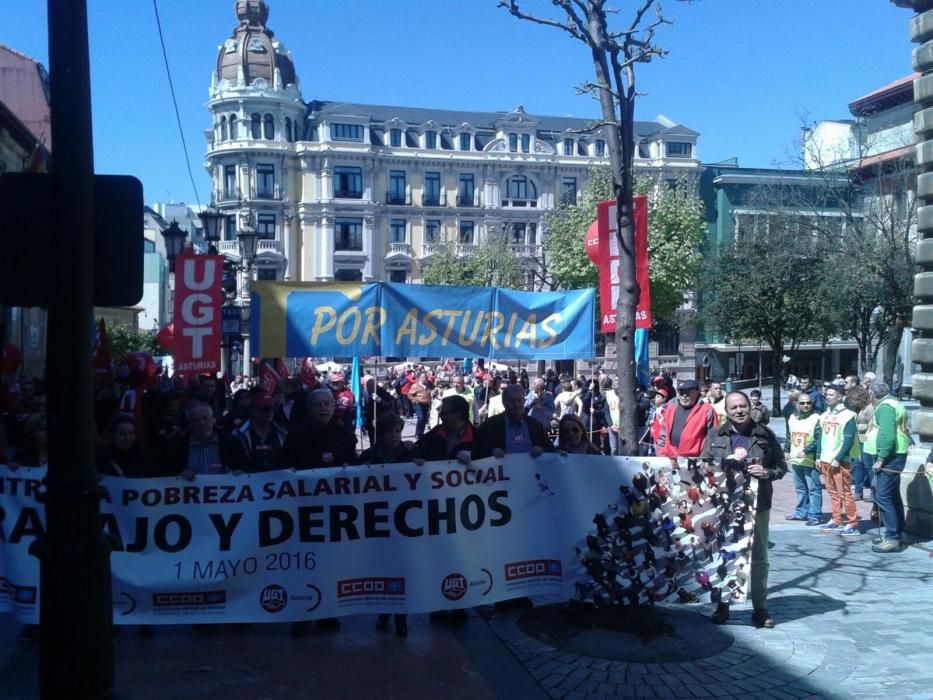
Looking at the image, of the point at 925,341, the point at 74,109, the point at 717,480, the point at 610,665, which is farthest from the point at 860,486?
the point at 74,109

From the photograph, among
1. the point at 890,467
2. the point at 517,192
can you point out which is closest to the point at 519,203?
the point at 517,192

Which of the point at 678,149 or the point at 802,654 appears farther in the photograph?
the point at 678,149

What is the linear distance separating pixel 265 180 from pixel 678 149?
2823 cm

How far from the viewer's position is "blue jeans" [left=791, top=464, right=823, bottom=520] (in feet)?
35.9

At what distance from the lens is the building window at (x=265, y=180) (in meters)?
58.1

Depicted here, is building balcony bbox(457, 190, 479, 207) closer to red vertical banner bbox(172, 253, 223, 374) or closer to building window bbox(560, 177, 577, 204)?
building window bbox(560, 177, 577, 204)

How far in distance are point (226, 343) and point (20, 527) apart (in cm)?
1587

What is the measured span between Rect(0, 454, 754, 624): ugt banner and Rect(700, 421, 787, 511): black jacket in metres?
0.15

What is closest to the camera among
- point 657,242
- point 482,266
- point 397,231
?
point 657,242

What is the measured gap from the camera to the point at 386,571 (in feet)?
21.2

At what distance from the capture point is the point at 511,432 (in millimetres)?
7543

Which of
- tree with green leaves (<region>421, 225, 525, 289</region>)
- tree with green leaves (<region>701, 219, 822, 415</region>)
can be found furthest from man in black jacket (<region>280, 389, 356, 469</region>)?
tree with green leaves (<region>421, 225, 525, 289</region>)

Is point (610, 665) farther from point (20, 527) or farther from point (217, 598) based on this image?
point (20, 527)

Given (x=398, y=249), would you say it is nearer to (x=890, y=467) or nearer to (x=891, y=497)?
(x=890, y=467)
